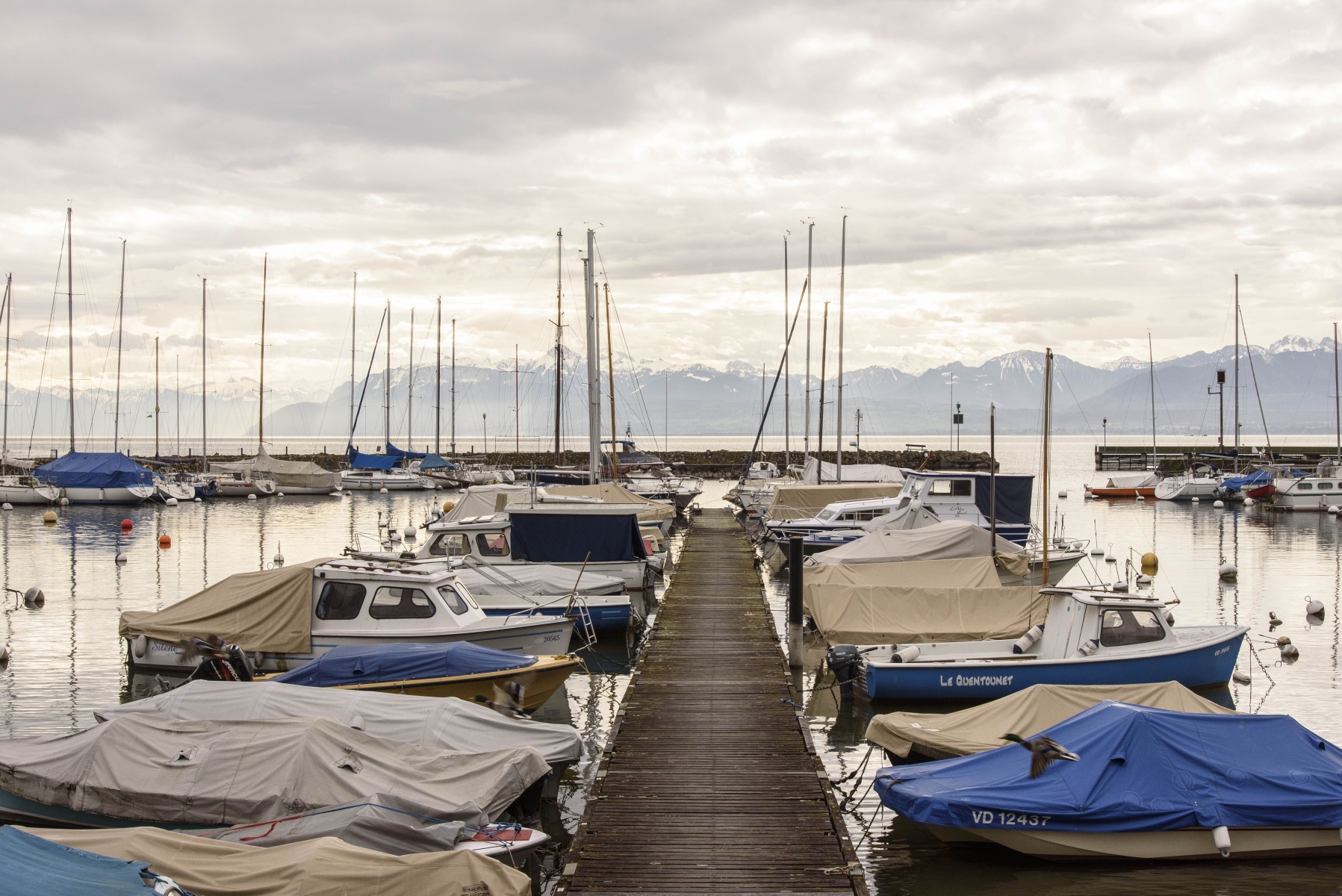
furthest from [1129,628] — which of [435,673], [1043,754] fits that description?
[435,673]

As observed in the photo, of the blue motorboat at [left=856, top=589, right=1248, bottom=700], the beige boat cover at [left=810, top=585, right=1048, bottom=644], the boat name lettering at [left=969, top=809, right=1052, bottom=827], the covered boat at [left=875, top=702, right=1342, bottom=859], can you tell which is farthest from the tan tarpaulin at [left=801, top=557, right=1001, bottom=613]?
the boat name lettering at [left=969, top=809, right=1052, bottom=827]

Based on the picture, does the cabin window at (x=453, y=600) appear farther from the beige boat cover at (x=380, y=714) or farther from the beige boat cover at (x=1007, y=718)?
the beige boat cover at (x=1007, y=718)

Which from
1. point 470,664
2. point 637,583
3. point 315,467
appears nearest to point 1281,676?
point 637,583

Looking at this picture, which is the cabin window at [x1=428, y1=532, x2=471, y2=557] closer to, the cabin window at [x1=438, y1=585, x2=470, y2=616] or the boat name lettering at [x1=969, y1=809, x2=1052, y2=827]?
the cabin window at [x1=438, y1=585, x2=470, y2=616]

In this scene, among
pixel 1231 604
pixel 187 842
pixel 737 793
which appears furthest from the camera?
pixel 1231 604

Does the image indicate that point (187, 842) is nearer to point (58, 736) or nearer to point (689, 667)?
point (58, 736)

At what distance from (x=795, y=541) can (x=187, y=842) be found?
49.6 feet

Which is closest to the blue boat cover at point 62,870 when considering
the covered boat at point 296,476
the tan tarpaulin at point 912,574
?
the tan tarpaulin at point 912,574

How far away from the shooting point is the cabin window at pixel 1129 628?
1895 cm

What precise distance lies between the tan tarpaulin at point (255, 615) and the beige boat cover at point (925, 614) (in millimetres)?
10804

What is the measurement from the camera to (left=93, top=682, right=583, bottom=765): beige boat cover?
527 inches

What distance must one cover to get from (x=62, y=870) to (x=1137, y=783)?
A: 1128cm

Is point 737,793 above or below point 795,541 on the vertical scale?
below

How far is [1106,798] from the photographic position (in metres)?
12.2
